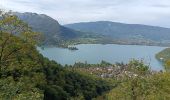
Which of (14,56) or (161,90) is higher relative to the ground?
(14,56)

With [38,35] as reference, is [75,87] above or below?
below

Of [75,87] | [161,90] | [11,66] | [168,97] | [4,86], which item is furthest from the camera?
[75,87]

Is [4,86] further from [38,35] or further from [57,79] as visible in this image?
[57,79]

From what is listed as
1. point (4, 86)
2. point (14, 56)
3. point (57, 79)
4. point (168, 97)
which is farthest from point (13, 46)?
point (57, 79)

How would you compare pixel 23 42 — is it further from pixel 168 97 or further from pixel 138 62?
pixel 168 97

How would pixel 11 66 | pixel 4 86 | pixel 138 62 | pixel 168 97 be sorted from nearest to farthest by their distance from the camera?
pixel 4 86 < pixel 11 66 < pixel 138 62 < pixel 168 97

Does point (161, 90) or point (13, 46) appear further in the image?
point (161, 90)

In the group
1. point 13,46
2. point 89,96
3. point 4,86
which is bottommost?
point 89,96

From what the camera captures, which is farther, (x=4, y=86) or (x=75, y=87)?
(x=75, y=87)

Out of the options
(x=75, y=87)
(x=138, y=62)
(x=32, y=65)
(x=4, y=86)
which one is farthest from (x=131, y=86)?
Result: (x=75, y=87)
